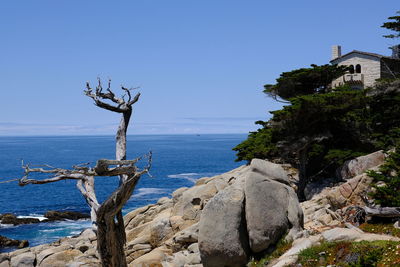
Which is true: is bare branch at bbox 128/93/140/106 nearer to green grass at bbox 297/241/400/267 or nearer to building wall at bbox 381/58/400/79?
green grass at bbox 297/241/400/267

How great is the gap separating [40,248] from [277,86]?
66.8ft

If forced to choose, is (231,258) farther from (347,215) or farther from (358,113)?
(358,113)

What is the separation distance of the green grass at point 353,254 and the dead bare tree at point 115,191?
18.4 ft

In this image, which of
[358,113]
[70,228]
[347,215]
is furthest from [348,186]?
[70,228]

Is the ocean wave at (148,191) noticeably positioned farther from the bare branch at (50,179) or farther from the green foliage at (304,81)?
the bare branch at (50,179)

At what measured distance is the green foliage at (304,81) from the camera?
3353cm

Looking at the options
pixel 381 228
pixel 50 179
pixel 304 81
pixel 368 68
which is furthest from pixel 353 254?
pixel 368 68

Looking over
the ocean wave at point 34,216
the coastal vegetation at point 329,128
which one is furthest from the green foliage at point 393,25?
the ocean wave at point 34,216

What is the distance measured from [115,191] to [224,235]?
204 inches

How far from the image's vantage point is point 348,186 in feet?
66.8

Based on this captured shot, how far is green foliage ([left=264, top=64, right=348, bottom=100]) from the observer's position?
3353cm

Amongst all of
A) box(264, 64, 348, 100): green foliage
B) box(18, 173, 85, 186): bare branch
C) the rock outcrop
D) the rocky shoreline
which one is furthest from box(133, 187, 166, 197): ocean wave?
box(18, 173, 85, 186): bare branch

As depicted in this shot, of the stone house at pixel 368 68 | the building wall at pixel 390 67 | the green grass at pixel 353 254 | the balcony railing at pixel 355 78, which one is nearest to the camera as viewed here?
the green grass at pixel 353 254

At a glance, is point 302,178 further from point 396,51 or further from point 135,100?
point 396,51
